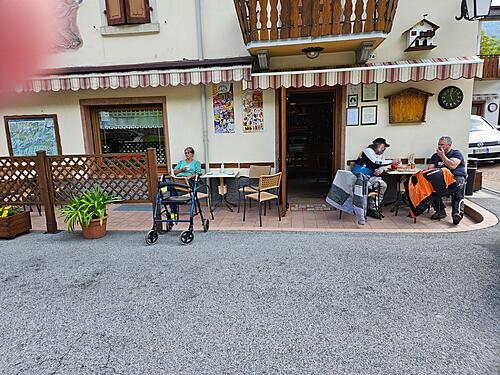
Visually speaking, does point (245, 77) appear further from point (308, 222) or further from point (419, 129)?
Answer: point (419, 129)

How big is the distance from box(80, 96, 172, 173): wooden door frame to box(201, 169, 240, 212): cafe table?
1.20m

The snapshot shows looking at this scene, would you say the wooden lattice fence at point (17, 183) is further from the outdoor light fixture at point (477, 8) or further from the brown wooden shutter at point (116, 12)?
the outdoor light fixture at point (477, 8)

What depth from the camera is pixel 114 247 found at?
16.4 ft

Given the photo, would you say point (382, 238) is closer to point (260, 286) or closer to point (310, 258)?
point (310, 258)

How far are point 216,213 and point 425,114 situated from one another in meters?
4.68

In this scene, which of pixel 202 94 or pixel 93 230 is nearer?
pixel 93 230

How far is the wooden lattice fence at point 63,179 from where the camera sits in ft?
18.7

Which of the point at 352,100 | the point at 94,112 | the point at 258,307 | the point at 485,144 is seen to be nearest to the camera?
the point at 258,307

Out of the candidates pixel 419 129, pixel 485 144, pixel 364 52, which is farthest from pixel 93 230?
pixel 485 144

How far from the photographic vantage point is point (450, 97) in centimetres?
648

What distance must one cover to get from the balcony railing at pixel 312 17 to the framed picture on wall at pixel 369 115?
5.26ft

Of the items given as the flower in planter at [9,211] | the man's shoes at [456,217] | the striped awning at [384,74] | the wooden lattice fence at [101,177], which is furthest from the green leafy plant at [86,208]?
the man's shoes at [456,217]

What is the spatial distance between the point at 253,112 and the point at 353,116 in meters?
2.11

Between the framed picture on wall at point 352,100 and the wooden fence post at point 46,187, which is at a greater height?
the framed picture on wall at point 352,100
